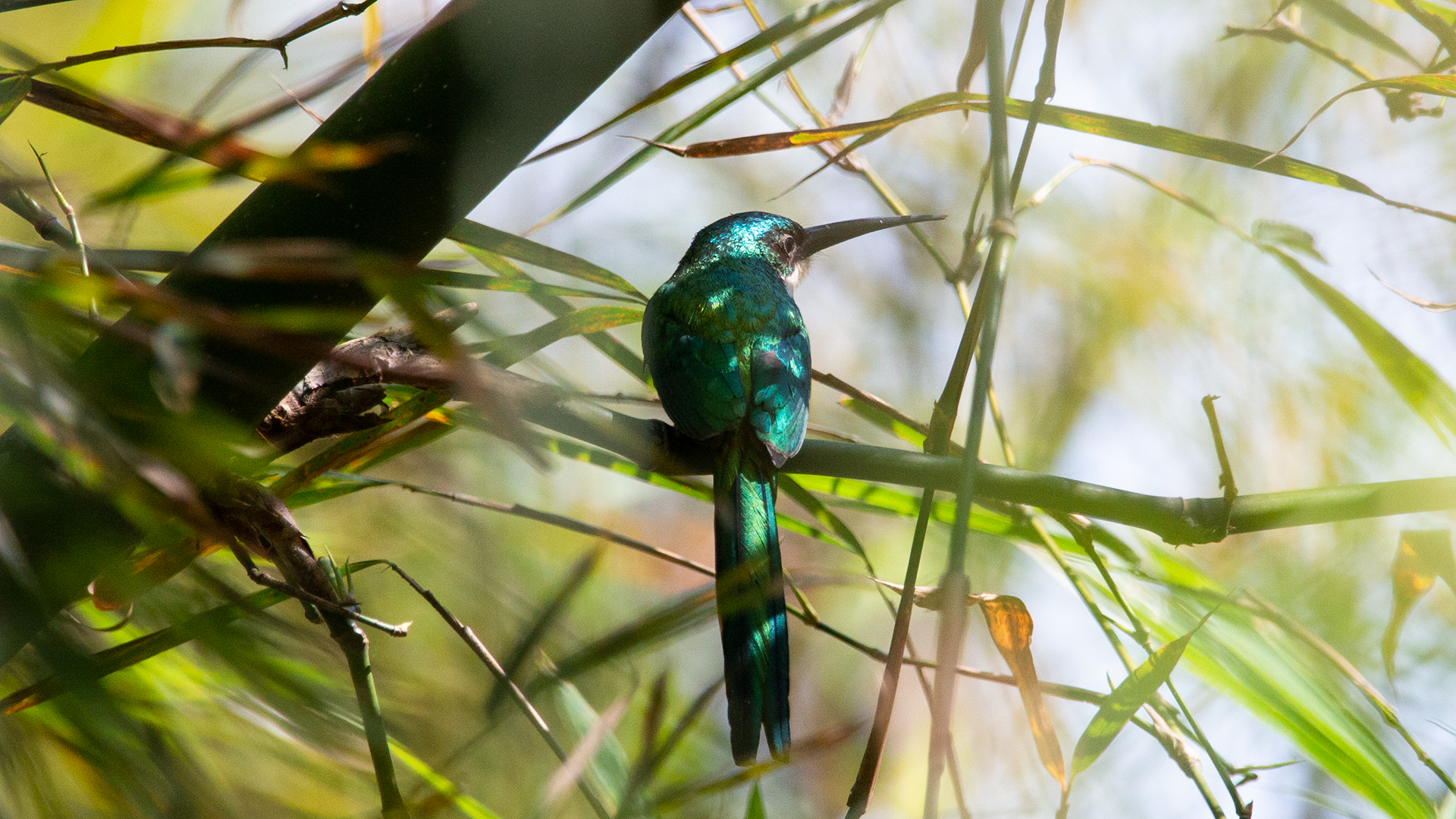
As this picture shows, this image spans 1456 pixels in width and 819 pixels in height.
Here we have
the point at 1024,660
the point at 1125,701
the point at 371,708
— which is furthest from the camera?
the point at 1024,660

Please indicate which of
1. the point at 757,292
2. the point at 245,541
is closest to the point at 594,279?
the point at 245,541

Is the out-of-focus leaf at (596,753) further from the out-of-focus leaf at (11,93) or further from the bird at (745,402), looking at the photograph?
the out-of-focus leaf at (11,93)

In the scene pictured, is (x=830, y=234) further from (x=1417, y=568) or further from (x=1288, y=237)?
(x=1417, y=568)

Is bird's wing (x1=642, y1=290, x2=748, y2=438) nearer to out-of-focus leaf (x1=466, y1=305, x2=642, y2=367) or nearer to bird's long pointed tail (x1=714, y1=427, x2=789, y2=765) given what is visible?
bird's long pointed tail (x1=714, y1=427, x2=789, y2=765)

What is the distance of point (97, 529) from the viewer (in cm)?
59

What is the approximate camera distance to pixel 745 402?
5.02 feet

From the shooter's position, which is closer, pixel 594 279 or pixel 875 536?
pixel 594 279

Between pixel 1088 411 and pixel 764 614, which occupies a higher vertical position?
pixel 1088 411

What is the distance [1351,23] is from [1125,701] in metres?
0.80

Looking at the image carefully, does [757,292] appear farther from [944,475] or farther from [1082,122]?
[944,475]

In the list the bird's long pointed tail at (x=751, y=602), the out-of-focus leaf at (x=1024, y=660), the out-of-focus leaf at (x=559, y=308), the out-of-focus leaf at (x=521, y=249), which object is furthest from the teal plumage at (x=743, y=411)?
the out-of-focus leaf at (x=521, y=249)

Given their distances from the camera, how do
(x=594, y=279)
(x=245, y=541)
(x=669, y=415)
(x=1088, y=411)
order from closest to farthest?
(x=245, y=541) → (x=594, y=279) → (x=669, y=415) → (x=1088, y=411)

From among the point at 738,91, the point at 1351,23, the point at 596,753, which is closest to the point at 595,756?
the point at 596,753

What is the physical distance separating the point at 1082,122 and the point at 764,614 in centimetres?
68
